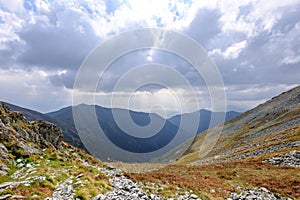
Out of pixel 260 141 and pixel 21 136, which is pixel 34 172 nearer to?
pixel 21 136

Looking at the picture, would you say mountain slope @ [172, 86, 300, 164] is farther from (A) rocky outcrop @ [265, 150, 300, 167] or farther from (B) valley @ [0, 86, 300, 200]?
(B) valley @ [0, 86, 300, 200]

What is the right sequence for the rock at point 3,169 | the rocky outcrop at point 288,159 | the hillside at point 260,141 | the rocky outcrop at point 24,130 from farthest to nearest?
the hillside at point 260,141 → the rocky outcrop at point 288,159 → the rocky outcrop at point 24,130 → the rock at point 3,169

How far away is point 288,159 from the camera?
41.8 metres

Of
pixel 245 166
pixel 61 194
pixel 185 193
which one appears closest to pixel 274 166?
pixel 245 166

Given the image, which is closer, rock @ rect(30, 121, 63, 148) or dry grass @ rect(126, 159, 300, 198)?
dry grass @ rect(126, 159, 300, 198)

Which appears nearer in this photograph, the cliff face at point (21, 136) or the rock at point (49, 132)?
the cliff face at point (21, 136)

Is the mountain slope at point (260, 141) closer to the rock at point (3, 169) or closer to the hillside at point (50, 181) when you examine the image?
the hillside at point (50, 181)

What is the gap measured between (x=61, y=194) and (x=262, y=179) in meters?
25.6

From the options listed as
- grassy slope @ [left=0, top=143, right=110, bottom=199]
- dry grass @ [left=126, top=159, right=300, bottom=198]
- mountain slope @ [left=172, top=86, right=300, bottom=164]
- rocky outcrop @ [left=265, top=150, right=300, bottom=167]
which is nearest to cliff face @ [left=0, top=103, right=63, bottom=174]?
grassy slope @ [left=0, top=143, right=110, bottom=199]

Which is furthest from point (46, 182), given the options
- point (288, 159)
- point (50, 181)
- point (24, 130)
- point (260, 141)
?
point (260, 141)

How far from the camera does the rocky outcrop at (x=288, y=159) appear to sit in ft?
132

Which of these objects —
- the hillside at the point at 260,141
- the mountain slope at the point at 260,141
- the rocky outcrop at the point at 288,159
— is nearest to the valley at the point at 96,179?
the rocky outcrop at the point at 288,159

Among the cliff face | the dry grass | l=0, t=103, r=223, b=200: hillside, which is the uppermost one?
the cliff face

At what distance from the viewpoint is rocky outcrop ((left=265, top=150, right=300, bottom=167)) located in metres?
40.2
